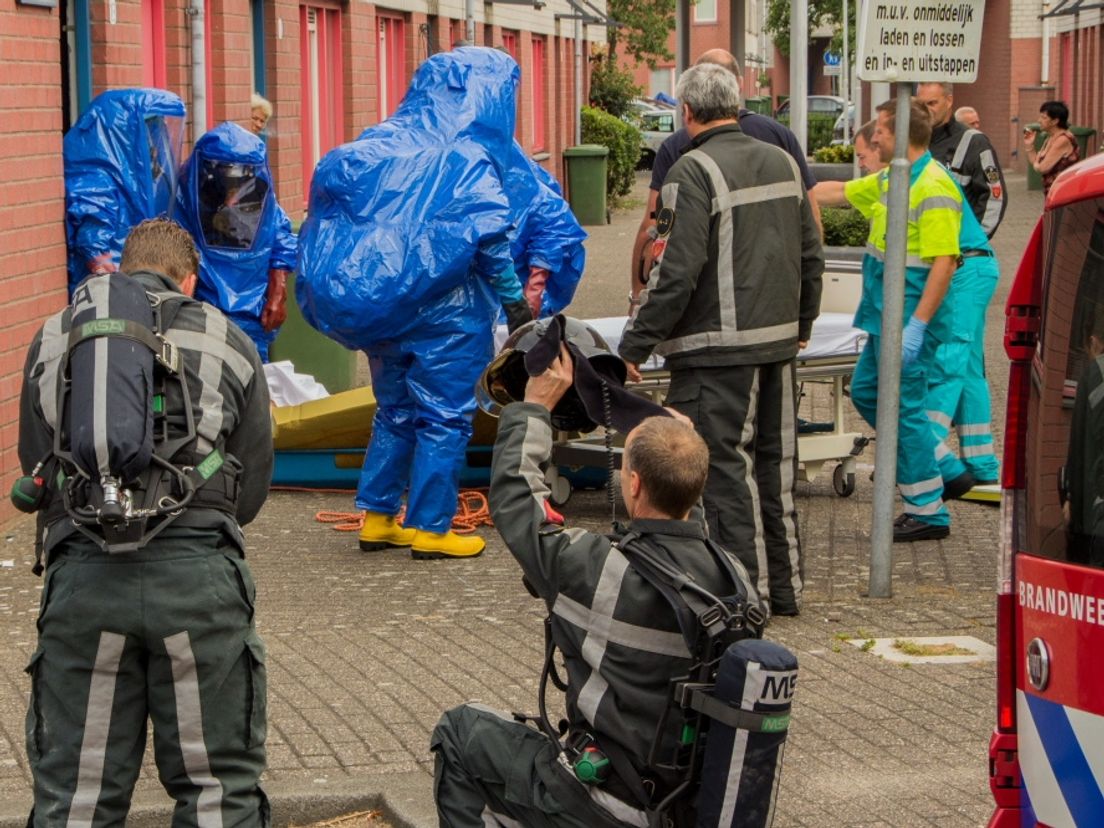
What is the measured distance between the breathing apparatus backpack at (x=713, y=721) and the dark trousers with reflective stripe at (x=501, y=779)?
0.33 feet

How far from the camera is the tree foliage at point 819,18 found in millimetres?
50531

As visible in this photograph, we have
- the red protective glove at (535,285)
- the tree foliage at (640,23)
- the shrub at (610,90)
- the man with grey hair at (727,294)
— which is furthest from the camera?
Answer: the tree foliage at (640,23)

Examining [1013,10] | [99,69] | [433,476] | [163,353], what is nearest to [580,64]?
[1013,10]

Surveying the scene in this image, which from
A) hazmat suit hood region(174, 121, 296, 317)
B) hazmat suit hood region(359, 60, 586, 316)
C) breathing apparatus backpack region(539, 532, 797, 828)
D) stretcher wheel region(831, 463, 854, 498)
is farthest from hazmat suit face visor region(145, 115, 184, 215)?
breathing apparatus backpack region(539, 532, 797, 828)

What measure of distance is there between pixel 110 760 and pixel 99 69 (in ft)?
23.3

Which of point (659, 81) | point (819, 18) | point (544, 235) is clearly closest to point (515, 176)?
point (544, 235)

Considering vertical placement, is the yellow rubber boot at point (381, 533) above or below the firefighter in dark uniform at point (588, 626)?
below

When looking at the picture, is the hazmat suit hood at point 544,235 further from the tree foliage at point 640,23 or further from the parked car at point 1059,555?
the tree foliage at point 640,23

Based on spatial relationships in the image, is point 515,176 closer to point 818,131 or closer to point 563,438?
point 563,438

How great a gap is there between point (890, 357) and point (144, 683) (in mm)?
3965

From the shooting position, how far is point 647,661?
3787 mm

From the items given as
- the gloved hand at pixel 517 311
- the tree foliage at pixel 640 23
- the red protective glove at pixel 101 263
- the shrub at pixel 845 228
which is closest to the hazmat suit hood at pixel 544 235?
the gloved hand at pixel 517 311

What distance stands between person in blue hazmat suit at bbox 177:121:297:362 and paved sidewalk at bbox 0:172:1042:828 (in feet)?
4.80

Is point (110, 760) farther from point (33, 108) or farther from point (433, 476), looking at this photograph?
point (33, 108)
